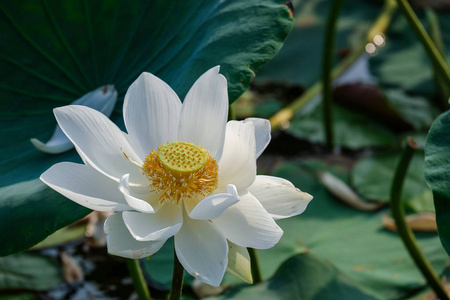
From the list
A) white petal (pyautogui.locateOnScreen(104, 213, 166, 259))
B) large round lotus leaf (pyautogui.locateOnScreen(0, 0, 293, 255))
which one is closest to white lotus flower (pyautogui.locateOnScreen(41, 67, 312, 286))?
white petal (pyautogui.locateOnScreen(104, 213, 166, 259))

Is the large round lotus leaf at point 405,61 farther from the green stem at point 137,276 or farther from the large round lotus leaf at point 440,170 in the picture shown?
the green stem at point 137,276

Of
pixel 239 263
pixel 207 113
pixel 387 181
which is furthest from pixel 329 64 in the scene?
pixel 239 263

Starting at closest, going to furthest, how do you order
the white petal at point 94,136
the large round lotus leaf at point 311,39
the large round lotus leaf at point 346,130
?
the white petal at point 94,136
the large round lotus leaf at point 346,130
the large round lotus leaf at point 311,39

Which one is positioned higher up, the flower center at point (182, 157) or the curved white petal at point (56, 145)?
the flower center at point (182, 157)

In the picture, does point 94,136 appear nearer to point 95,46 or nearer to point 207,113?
point 207,113

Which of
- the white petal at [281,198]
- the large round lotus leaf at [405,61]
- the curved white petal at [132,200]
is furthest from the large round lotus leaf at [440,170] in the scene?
the large round lotus leaf at [405,61]

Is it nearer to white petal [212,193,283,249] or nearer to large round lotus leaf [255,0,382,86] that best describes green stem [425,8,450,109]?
large round lotus leaf [255,0,382,86]

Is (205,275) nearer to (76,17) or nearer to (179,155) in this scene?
(179,155)

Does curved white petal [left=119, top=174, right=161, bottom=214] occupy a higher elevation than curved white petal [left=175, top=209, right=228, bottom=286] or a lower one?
higher
